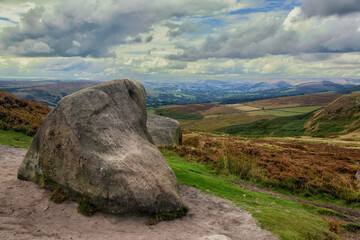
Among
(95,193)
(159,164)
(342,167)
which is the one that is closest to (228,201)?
(159,164)

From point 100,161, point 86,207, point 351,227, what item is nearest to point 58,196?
point 86,207

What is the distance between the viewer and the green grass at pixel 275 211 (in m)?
11.3

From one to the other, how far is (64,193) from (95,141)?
3.41 meters

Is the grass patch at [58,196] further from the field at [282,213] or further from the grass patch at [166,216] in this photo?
the field at [282,213]

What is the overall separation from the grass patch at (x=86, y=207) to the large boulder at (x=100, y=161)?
7.6 inches

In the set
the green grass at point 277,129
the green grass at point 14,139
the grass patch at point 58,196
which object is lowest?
the green grass at point 277,129

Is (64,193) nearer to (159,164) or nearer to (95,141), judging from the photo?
(95,141)

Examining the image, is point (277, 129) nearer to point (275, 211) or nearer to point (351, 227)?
point (351, 227)

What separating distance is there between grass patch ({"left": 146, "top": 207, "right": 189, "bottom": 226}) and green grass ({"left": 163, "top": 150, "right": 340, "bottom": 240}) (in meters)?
4.19

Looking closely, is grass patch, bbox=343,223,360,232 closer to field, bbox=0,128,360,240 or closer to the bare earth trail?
field, bbox=0,128,360,240

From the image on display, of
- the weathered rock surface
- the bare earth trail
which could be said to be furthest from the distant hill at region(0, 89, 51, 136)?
the bare earth trail

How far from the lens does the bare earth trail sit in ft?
31.7

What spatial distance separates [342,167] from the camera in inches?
1022

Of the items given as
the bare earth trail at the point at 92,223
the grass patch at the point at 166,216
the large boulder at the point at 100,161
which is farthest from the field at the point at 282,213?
the large boulder at the point at 100,161
